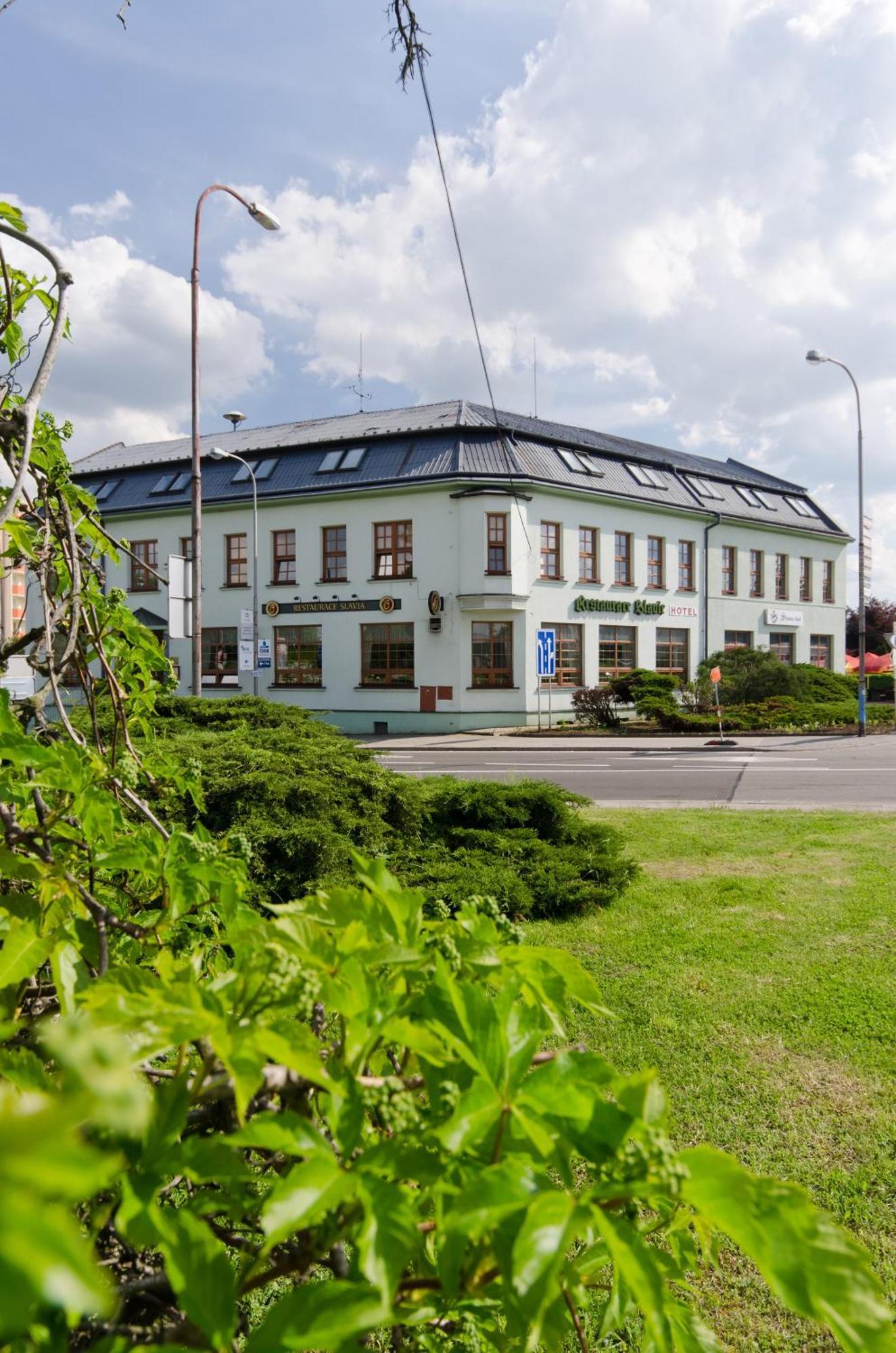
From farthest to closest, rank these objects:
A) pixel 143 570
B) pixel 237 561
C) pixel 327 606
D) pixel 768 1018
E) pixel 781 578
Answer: pixel 781 578 < pixel 143 570 < pixel 237 561 < pixel 327 606 < pixel 768 1018

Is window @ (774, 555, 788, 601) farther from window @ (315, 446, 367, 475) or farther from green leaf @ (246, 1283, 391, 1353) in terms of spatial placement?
green leaf @ (246, 1283, 391, 1353)

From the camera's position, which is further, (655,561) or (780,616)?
(780,616)

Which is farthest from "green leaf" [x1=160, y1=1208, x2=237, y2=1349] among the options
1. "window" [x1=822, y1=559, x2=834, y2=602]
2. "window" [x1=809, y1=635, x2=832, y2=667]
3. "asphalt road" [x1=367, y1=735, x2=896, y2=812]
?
"window" [x1=822, y1=559, x2=834, y2=602]

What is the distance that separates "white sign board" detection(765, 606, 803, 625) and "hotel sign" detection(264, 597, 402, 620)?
18.0 metres

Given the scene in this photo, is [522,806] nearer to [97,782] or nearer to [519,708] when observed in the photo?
[97,782]

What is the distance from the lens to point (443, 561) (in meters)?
30.3

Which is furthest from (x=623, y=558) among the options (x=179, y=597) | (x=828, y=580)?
(x=179, y=597)

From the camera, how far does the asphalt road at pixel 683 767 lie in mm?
13805

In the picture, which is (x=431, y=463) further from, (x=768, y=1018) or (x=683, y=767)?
(x=768, y=1018)

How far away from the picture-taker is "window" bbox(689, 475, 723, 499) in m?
38.5

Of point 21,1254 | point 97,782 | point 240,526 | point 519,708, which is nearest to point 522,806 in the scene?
point 97,782

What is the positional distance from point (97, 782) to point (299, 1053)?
129cm

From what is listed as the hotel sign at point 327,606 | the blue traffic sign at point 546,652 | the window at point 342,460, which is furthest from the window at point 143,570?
the blue traffic sign at point 546,652

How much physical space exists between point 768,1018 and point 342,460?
30.6m
